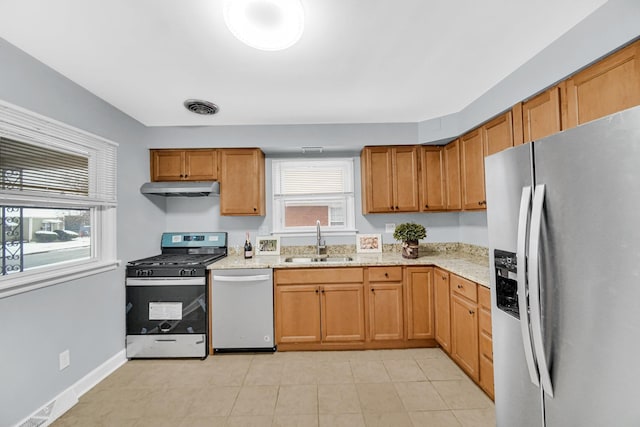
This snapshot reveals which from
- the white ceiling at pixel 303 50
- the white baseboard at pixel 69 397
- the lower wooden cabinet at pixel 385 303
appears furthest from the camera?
the lower wooden cabinet at pixel 385 303

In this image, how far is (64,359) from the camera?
1939mm

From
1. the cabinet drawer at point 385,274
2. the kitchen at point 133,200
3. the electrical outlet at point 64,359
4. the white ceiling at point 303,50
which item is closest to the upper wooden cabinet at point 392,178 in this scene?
the kitchen at point 133,200

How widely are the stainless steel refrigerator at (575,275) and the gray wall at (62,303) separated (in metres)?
2.87

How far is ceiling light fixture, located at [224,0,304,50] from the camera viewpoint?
126 centimetres

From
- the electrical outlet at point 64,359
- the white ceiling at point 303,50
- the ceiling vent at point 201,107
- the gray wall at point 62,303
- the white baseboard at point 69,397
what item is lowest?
the white baseboard at point 69,397

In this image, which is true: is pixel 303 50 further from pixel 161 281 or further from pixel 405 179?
pixel 161 281

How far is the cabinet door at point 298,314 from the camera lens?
264cm

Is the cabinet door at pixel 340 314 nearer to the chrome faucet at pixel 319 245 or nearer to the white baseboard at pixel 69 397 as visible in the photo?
the chrome faucet at pixel 319 245

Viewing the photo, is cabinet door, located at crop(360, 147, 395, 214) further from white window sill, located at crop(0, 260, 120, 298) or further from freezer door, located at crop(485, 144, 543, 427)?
white window sill, located at crop(0, 260, 120, 298)

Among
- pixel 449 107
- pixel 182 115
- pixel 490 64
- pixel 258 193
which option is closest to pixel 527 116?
pixel 490 64

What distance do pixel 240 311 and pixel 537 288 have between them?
7.83 ft

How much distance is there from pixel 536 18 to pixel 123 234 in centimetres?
361

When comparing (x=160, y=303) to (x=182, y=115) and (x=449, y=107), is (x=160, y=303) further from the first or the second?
(x=449, y=107)

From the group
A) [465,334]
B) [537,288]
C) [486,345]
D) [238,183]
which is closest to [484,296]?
[486,345]
